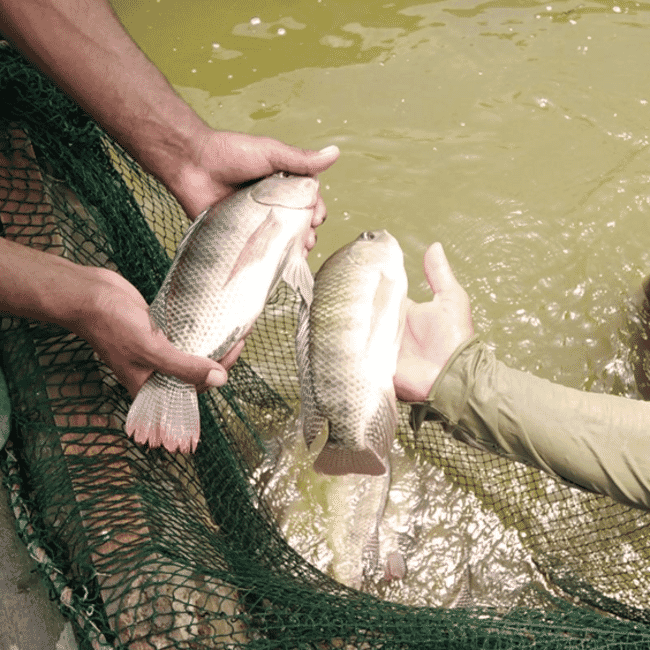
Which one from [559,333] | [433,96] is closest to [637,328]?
[559,333]

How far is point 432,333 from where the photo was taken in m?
2.49

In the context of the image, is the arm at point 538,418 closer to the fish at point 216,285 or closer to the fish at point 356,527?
the fish at point 216,285

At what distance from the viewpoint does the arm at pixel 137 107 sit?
2.36 m

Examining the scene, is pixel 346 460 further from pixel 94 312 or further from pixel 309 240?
pixel 94 312

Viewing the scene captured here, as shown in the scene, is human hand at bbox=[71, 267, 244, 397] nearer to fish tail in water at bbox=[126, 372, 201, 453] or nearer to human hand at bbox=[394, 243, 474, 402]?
fish tail in water at bbox=[126, 372, 201, 453]

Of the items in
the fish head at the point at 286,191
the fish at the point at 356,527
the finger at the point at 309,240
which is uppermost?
the fish head at the point at 286,191

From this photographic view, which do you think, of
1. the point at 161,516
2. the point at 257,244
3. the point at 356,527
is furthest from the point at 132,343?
the point at 356,527

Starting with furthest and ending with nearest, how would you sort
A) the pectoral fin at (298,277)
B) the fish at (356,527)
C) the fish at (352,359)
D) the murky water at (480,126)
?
1. the murky water at (480,126)
2. the fish at (356,527)
3. the pectoral fin at (298,277)
4. the fish at (352,359)

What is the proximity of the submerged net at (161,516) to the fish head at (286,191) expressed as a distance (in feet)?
2.63

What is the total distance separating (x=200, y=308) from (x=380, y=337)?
0.67 m

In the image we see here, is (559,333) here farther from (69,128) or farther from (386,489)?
(69,128)

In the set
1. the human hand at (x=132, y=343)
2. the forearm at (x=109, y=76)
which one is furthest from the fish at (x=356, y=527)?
the forearm at (x=109, y=76)

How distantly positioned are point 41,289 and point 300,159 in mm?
1105

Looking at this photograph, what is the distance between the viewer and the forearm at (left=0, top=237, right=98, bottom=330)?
2016 millimetres
